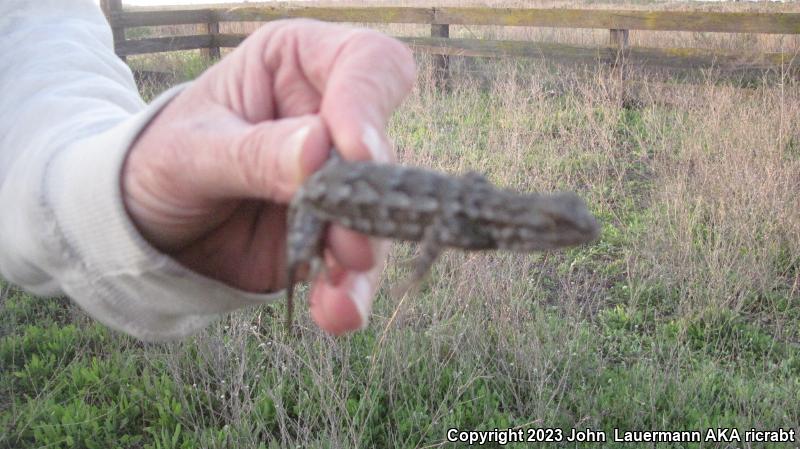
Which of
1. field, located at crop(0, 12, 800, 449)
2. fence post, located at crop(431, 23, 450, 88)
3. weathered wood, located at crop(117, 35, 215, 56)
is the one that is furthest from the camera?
Answer: weathered wood, located at crop(117, 35, 215, 56)

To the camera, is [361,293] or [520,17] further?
[520,17]

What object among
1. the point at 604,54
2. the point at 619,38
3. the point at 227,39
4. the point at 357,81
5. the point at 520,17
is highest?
the point at 357,81

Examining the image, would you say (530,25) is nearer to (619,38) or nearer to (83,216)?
(619,38)

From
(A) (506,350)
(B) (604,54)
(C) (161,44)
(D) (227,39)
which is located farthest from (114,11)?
(A) (506,350)

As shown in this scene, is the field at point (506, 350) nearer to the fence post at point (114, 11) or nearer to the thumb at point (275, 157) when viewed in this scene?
the thumb at point (275, 157)

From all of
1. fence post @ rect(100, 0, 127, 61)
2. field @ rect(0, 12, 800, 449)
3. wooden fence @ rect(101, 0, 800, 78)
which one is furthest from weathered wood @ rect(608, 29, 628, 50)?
fence post @ rect(100, 0, 127, 61)

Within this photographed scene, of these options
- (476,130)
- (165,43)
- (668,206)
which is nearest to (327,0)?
(165,43)

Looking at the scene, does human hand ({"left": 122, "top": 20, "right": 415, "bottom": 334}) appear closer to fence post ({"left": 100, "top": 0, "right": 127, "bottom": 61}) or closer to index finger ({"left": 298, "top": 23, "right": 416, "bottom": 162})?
index finger ({"left": 298, "top": 23, "right": 416, "bottom": 162})
